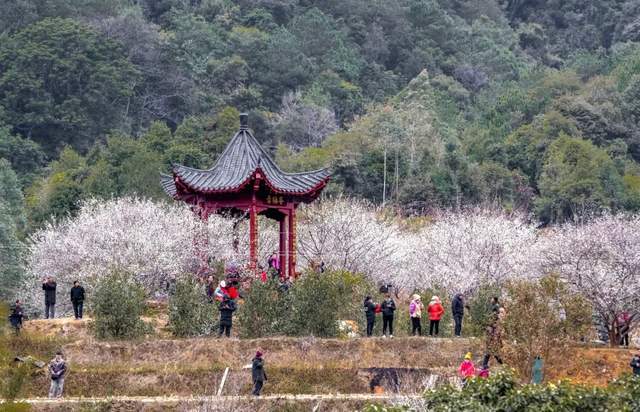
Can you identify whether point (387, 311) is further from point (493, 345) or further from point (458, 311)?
point (493, 345)

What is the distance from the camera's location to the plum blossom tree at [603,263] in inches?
1651

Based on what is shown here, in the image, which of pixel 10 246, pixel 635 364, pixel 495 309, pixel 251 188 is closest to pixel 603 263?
pixel 495 309

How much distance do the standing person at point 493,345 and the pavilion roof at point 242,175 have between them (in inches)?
424

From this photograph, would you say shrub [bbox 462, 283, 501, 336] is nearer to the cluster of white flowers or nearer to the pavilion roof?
the cluster of white flowers

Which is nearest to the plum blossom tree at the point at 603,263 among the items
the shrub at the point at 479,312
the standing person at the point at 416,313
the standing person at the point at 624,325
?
the standing person at the point at 624,325

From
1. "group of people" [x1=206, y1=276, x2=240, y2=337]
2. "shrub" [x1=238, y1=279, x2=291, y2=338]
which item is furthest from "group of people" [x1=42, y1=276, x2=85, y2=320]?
"shrub" [x1=238, y1=279, x2=291, y2=338]

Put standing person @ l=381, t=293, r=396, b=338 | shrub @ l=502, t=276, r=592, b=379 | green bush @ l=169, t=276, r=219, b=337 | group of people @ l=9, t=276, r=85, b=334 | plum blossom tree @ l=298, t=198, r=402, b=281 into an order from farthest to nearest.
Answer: plum blossom tree @ l=298, t=198, r=402, b=281 → group of people @ l=9, t=276, r=85, b=334 → green bush @ l=169, t=276, r=219, b=337 → standing person @ l=381, t=293, r=396, b=338 → shrub @ l=502, t=276, r=592, b=379

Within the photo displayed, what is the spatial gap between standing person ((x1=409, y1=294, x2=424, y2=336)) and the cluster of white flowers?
605 cm

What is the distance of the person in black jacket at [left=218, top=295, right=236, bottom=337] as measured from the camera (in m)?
37.6

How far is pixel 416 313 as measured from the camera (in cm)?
3866

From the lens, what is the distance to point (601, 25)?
12494 cm

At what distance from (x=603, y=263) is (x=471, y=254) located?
7.91 meters

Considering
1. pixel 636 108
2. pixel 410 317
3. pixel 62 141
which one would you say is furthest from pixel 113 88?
pixel 410 317

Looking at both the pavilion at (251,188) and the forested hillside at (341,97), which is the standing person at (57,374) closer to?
the pavilion at (251,188)
